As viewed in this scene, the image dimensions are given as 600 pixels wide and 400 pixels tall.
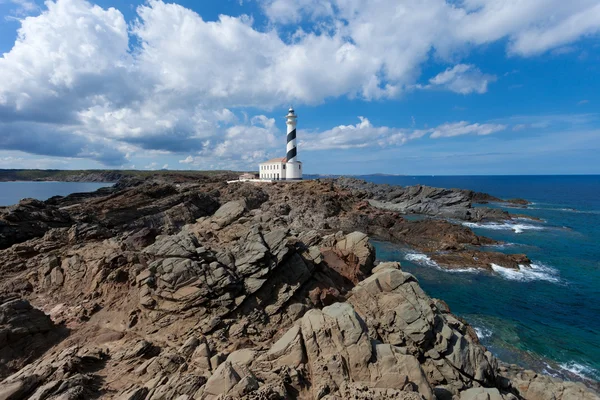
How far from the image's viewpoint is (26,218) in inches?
953

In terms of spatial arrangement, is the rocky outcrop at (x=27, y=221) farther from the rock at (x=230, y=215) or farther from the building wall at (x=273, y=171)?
the building wall at (x=273, y=171)

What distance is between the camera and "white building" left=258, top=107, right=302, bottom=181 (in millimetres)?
66062

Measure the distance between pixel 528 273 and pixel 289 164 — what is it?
47.2 m

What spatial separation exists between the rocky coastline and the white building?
47504 millimetres

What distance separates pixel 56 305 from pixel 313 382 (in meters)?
13.0

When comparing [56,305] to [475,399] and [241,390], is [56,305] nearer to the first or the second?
[241,390]

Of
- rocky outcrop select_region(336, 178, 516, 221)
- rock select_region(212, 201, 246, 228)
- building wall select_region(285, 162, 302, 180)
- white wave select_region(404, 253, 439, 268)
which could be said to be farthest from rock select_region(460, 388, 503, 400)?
building wall select_region(285, 162, 302, 180)

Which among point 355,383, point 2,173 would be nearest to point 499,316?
point 355,383

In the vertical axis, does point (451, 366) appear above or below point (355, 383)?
below

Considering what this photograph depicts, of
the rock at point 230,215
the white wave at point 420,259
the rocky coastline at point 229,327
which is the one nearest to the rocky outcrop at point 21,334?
the rocky coastline at point 229,327

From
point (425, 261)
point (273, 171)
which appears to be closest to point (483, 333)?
point (425, 261)

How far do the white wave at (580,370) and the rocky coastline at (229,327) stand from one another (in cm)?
431

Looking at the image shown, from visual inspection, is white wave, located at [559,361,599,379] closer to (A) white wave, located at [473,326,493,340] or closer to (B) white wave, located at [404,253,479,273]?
(A) white wave, located at [473,326,493,340]

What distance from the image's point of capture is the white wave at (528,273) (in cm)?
3180
